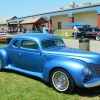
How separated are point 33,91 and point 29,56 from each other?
1316mm

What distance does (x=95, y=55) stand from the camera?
5.39 meters

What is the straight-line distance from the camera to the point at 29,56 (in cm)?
630

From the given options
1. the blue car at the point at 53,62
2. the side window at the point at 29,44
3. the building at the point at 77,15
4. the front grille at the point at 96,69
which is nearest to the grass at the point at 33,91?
the blue car at the point at 53,62

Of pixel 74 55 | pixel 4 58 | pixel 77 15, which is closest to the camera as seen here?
pixel 74 55

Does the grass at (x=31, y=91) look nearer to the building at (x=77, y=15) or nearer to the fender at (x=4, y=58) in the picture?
the fender at (x=4, y=58)

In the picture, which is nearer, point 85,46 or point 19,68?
point 19,68

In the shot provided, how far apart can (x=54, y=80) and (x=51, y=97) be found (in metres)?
0.56

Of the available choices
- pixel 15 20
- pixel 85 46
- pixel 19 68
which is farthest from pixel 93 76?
pixel 15 20

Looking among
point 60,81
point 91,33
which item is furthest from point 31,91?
point 91,33

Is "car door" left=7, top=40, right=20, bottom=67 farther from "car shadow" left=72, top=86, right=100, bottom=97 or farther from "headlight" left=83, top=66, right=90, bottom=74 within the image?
"headlight" left=83, top=66, right=90, bottom=74

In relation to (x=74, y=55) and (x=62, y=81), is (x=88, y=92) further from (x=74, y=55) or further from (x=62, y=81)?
(x=74, y=55)

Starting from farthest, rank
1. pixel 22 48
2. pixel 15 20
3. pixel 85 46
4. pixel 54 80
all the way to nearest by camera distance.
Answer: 1. pixel 15 20
2. pixel 85 46
3. pixel 22 48
4. pixel 54 80

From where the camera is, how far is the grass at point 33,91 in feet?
16.3

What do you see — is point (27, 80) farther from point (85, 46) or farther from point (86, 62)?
point (85, 46)
